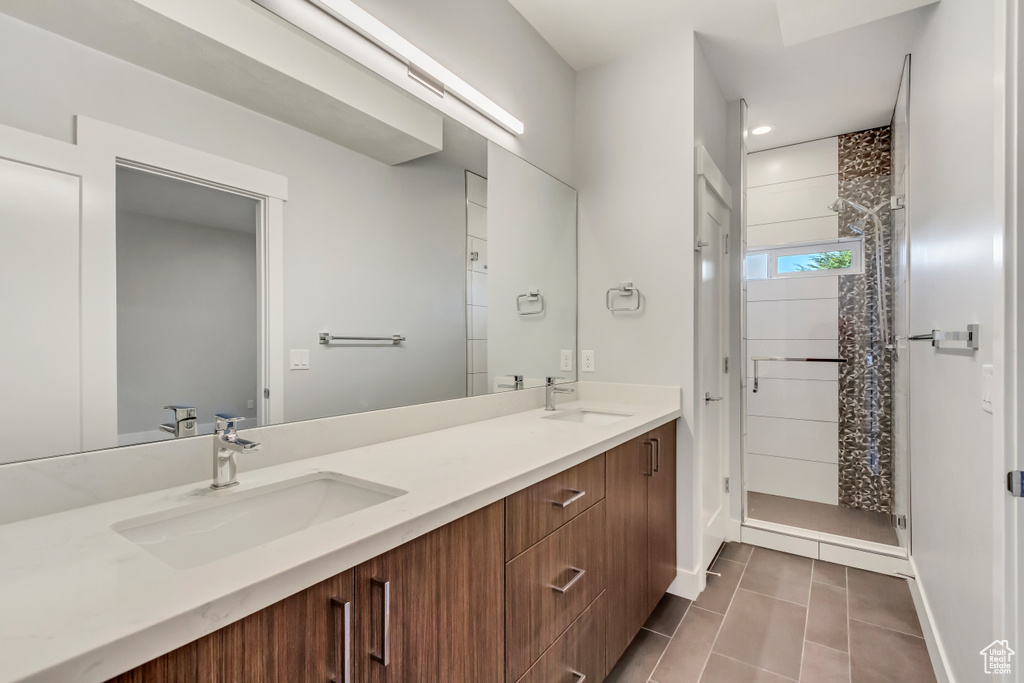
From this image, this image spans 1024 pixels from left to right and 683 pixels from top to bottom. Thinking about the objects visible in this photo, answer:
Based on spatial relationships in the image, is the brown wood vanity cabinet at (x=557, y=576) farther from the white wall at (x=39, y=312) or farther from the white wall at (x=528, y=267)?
the white wall at (x=39, y=312)

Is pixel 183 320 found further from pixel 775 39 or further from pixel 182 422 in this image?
pixel 775 39

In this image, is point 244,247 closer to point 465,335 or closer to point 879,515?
point 465,335

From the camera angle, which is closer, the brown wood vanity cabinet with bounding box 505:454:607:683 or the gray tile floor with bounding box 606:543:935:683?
the brown wood vanity cabinet with bounding box 505:454:607:683

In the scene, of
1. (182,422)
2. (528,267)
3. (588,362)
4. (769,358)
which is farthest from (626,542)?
(769,358)

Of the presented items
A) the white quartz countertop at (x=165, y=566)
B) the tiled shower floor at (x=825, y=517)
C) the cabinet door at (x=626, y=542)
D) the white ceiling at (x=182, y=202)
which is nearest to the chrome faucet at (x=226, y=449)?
the white quartz countertop at (x=165, y=566)

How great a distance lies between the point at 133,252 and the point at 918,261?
2.72m

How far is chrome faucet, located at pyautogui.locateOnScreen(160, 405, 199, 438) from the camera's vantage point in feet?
3.26

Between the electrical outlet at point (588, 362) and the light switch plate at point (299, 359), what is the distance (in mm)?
1518

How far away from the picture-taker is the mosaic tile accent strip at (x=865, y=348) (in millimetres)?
3051

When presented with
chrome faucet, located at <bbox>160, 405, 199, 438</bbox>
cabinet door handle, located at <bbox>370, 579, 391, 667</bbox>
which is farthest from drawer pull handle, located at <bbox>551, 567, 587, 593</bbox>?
chrome faucet, located at <bbox>160, 405, 199, 438</bbox>

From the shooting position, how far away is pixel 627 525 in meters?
1.67

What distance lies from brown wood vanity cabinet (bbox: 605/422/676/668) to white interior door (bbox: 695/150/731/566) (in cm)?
27

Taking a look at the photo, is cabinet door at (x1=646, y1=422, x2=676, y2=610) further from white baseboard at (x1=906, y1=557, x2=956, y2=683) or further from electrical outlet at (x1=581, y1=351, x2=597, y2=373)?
white baseboard at (x1=906, y1=557, x2=956, y2=683)

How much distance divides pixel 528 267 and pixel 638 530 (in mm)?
1185
